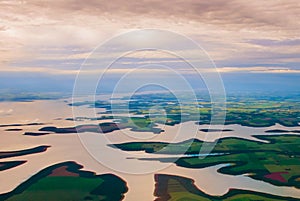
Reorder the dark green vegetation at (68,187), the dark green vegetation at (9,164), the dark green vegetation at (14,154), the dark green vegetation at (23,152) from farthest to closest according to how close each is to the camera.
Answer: the dark green vegetation at (23,152) → the dark green vegetation at (14,154) → the dark green vegetation at (9,164) → the dark green vegetation at (68,187)

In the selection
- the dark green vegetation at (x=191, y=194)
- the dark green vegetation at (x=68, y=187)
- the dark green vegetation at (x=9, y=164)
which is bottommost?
the dark green vegetation at (x=191, y=194)

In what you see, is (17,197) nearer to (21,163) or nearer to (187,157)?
(21,163)

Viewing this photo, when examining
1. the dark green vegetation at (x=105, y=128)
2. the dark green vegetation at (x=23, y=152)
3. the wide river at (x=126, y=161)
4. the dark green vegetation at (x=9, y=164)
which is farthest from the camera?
the dark green vegetation at (x=105, y=128)

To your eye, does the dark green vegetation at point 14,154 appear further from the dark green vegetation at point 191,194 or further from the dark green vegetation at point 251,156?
the dark green vegetation at point 191,194

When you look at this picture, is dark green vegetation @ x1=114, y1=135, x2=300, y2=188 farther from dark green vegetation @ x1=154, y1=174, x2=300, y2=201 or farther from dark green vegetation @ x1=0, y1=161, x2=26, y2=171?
dark green vegetation @ x1=0, y1=161, x2=26, y2=171

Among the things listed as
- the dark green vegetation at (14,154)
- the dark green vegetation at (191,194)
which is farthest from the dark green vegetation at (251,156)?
the dark green vegetation at (14,154)

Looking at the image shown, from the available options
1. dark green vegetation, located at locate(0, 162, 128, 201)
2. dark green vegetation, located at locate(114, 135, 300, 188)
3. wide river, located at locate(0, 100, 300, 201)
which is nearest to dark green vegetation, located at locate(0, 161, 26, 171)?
wide river, located at locate(0, 100, 300, 201)

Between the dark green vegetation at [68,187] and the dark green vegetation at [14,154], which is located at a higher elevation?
the dark green vegetation at [14,154]
